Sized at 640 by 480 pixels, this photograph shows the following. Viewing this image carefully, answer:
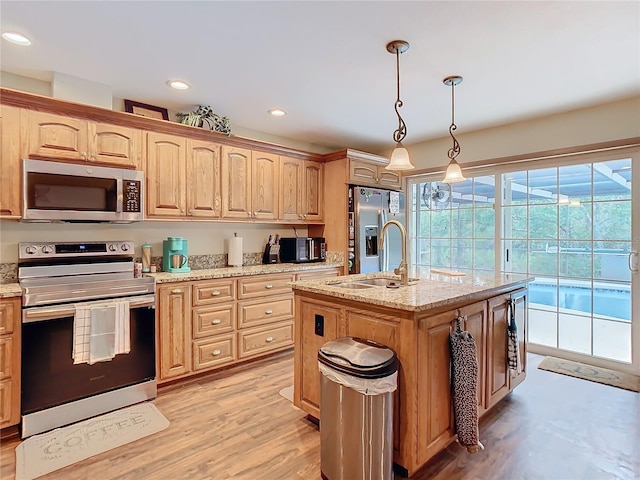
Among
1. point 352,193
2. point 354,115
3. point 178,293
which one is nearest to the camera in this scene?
point 178,293

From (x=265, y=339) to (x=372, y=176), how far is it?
7.59 feet

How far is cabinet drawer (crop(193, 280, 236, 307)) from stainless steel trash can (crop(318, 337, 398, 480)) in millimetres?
1637

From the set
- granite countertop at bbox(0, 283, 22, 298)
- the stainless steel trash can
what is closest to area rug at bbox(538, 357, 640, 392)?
the stainless steel trash can

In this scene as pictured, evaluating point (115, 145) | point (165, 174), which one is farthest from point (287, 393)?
point (115, 145)

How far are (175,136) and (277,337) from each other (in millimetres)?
2141

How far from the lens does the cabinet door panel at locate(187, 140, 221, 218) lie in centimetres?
328

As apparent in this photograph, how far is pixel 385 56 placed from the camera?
2.41 meters

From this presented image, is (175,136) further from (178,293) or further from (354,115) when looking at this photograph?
(354,115)

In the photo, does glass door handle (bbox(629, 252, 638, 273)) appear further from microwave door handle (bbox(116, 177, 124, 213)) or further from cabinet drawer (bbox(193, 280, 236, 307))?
microwave door handle (bbox(116, 177, 124, 213))

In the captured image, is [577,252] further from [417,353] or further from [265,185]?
[265,185]

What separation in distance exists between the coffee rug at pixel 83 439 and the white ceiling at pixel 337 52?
2456mm

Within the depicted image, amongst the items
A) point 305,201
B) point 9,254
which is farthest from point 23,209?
point 305,201

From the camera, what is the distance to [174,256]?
3271 millimetres

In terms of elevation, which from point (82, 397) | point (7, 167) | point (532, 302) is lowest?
point (82, 397)
